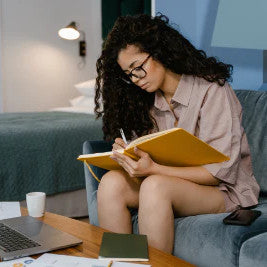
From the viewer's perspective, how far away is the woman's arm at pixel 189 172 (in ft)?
4.55

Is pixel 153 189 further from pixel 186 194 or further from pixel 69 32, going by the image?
pixel 69 32

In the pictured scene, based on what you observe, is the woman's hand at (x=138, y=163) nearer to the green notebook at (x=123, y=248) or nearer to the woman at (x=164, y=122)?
the woman at (x=164, y=122)

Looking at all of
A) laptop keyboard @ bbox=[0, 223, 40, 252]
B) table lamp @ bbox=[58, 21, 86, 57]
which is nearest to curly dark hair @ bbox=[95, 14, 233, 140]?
laptop keyboard @ bbox=[0, 223, 40, 252]

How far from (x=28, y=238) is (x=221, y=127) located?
70 centimetres

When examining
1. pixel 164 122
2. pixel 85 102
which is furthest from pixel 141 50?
pixel 85 102

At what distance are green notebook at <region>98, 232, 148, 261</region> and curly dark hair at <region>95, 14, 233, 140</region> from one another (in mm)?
674

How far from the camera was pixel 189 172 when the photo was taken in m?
1.40

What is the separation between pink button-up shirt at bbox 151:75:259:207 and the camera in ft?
4.63

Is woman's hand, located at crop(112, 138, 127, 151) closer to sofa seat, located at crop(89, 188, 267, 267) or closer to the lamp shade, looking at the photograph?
sofa seat, located at crop(89, 188, 267, 267)

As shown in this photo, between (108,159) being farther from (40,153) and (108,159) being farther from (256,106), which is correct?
(40,153)

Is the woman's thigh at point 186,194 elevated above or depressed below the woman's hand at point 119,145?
below

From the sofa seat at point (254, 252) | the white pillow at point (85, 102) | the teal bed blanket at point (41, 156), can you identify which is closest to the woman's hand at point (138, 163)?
the sofa seat at point (254, 252)

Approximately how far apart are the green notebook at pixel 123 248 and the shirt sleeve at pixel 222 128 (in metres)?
0.43

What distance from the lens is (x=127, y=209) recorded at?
4.73 ft
